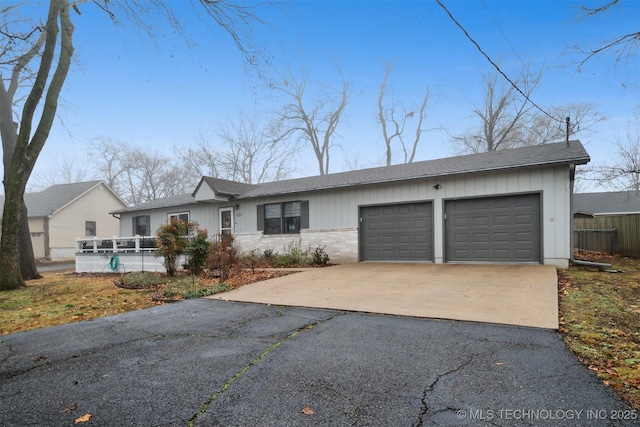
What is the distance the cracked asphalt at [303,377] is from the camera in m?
2.20

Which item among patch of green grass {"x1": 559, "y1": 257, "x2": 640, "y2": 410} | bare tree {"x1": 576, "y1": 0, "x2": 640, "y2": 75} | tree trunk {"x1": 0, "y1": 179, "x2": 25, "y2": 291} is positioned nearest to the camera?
patch of green grass {"x1": 559, "y1": 257, "x2": 640, "y2": 410}

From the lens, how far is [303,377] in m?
2.79

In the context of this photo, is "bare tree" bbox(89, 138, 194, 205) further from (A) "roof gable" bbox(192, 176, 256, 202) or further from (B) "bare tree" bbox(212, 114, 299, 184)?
(A) "roof gable" bbox(192, 176, 256, 202)

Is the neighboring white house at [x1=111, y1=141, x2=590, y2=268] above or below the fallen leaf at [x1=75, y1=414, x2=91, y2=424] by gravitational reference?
above

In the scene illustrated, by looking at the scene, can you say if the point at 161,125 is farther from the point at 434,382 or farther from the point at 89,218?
the point at 434,382

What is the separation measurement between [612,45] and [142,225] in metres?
19.6

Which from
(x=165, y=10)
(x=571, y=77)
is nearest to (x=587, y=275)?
(x=571, y=77)

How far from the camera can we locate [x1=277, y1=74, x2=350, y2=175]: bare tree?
26875 millimetres

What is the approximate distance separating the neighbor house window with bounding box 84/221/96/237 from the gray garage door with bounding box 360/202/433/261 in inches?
926

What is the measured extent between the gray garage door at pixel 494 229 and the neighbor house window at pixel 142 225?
15.1m

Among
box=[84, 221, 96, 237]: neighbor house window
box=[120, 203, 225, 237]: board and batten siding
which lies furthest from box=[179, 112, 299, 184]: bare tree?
box=[120, 203, 225, 237]: board and batten siding

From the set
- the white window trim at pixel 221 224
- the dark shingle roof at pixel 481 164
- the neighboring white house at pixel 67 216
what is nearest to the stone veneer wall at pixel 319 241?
the white window trim at pixel 221 224

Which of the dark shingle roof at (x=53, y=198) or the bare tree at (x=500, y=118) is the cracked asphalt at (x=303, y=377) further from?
the dark shingle roof at (x=53, y=198)

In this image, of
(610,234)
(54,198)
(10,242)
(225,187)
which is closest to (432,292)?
(10,242)
